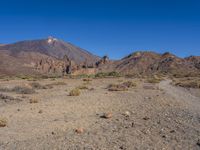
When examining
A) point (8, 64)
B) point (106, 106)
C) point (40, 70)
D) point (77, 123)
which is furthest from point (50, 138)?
point (40, 70)

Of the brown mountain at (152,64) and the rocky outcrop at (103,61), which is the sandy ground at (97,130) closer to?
the brown mountain at (152,64)

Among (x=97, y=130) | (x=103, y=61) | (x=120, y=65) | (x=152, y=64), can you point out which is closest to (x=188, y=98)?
(x=97, y=130)

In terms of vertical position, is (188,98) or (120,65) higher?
(120,65)

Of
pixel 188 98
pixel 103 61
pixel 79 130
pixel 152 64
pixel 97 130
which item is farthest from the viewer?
pixel 103 61

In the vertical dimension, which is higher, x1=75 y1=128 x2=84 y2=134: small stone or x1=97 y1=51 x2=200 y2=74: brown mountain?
x1=97 y1=51 x2=200 y2=74: brown mountain

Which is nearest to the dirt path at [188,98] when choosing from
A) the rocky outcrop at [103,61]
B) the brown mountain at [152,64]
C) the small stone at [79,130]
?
the small stone at [79,130]

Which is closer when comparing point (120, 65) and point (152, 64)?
point (152, 64)

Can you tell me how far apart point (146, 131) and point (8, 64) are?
365 feet

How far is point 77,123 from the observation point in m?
10.8

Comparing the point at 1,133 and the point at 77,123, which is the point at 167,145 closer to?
the point at 77,123

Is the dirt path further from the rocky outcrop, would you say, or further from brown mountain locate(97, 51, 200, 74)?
the rocky outcrop

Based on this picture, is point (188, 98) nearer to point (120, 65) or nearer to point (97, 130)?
point (97, 130)

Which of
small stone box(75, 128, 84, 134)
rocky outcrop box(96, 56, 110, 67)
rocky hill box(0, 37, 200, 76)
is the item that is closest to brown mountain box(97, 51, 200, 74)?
rocky hill box(0, 37, 200, 76)

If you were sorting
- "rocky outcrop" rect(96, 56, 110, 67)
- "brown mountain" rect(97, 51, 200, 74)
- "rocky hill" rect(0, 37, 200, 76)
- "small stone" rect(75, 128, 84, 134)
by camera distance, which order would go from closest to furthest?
"small stone" rect(75, 128, 84, 134) → "rocky hill" rect(0, 37, 200, 76) → "brown mountain" rect(97, 51, 200, 74) → "rocky outcrop" rect(96, 56, 110, 67)
